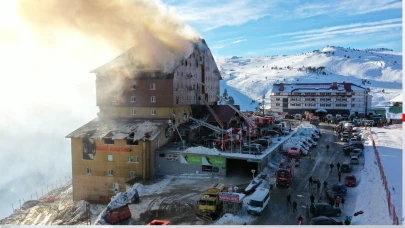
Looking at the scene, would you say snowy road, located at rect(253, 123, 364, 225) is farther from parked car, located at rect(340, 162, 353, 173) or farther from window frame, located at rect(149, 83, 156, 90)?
window frame, located at rect(149, 83, 156, 90)

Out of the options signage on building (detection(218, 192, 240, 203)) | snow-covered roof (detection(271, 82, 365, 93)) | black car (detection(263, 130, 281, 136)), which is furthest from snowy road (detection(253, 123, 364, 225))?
snow-covered roof (detection(271, 82, 365, 93))

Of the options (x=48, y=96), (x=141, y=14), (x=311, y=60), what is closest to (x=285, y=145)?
(x=141, y=14)

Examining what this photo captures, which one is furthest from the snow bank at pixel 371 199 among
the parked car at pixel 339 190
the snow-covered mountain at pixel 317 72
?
the snow-covered mountain at pixel 317 72

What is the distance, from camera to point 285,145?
102 ft

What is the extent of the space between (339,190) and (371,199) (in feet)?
6.93

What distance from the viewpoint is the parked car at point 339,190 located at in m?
19.5

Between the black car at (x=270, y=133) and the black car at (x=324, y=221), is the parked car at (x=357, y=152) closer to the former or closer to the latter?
the black car at (x=270, y=133)

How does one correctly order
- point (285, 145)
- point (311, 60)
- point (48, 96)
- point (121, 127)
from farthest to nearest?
point (311, 60), point (48, 96), point (285, 145), point (121, 127)

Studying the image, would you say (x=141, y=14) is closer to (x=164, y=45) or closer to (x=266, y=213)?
(x=164, y=45)

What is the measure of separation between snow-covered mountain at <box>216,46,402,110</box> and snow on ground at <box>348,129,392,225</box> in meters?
68.8

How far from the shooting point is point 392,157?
88.4 feet

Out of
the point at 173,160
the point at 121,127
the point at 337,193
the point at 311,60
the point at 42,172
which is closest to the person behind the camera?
the point at 337,193

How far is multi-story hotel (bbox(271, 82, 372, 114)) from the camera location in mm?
61125

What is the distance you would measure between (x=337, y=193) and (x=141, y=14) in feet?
62.4
